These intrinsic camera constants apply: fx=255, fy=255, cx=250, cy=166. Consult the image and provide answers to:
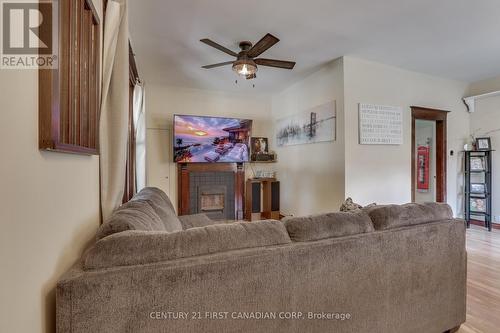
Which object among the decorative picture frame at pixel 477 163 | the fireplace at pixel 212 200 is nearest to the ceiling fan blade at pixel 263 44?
the fireplace at pixel 212 200

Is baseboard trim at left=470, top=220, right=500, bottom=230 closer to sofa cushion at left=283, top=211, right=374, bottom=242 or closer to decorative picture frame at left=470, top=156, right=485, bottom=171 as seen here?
decorative picture frame at left=470, top=156, right=485, bottom=171

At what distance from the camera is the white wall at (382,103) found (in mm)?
3574

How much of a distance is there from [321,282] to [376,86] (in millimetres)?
3460

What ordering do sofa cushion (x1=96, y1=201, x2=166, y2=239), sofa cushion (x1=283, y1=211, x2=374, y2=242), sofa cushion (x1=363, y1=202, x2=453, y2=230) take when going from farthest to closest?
1. sofa cushion (x1=363, y1=202, x2=453, y2=230)
2. sofa cushion (x1=283, y1=211, x2=374, y2=242)
3. sofa cushion (x1=96, y1=201, x2=166, y2=239)

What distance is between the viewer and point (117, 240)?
3.11ft

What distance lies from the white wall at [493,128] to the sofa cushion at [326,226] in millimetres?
4734

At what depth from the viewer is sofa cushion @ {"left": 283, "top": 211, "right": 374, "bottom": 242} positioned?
1241 mm

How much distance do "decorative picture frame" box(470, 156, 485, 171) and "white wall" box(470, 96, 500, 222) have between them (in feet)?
0.55

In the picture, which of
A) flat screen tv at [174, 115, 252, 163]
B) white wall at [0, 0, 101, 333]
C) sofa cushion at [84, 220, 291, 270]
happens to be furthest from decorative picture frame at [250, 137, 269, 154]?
white wall at [0, 0, 101, 333]

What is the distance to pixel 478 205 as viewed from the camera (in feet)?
15.0

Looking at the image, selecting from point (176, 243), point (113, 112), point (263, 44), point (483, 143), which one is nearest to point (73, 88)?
point (113, 112)

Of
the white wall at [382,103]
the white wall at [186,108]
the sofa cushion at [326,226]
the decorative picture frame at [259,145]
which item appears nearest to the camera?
the sofa cushion at [326,226]

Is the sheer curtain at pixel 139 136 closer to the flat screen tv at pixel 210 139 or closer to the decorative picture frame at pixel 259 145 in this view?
the flat screen tv at pixel 210 139

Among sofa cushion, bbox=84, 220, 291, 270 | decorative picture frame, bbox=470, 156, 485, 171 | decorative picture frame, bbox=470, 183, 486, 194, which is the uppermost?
decorative picture frame, bbox=470, 156, 485, 171
